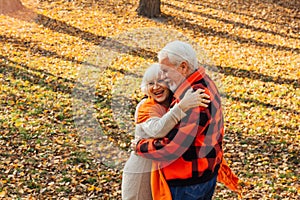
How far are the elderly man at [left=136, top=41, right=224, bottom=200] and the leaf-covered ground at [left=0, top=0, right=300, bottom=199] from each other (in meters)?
2.71

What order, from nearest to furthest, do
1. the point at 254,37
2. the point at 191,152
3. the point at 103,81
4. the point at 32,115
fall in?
the point at 191,152, the point at 32,115, the point at 103,81, the point at 254,37

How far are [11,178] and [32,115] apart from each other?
6.64ft

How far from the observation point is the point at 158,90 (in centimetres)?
345

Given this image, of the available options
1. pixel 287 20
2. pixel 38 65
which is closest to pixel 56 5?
pixel 38 65

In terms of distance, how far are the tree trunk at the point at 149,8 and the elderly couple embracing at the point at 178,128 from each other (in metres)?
10.5

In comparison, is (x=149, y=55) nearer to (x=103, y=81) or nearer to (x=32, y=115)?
(x=103, y=81)

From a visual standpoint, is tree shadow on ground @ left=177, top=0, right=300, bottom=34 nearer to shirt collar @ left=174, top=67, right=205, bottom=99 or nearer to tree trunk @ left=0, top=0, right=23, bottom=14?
tree trunk @ left=0, top=0, right=23, bottom=14

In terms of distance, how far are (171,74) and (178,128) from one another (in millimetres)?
368

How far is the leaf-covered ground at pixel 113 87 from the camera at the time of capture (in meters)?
6.57

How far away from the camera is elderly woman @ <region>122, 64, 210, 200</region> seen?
3246 millimetres

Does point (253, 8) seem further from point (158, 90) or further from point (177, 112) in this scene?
point (177, 112)

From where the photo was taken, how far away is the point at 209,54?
38.4 ft

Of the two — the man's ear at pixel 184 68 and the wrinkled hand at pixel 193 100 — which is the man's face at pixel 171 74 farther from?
the wrinkled hand at pixel 193 100

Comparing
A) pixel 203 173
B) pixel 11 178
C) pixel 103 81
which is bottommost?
pixel 11 178
